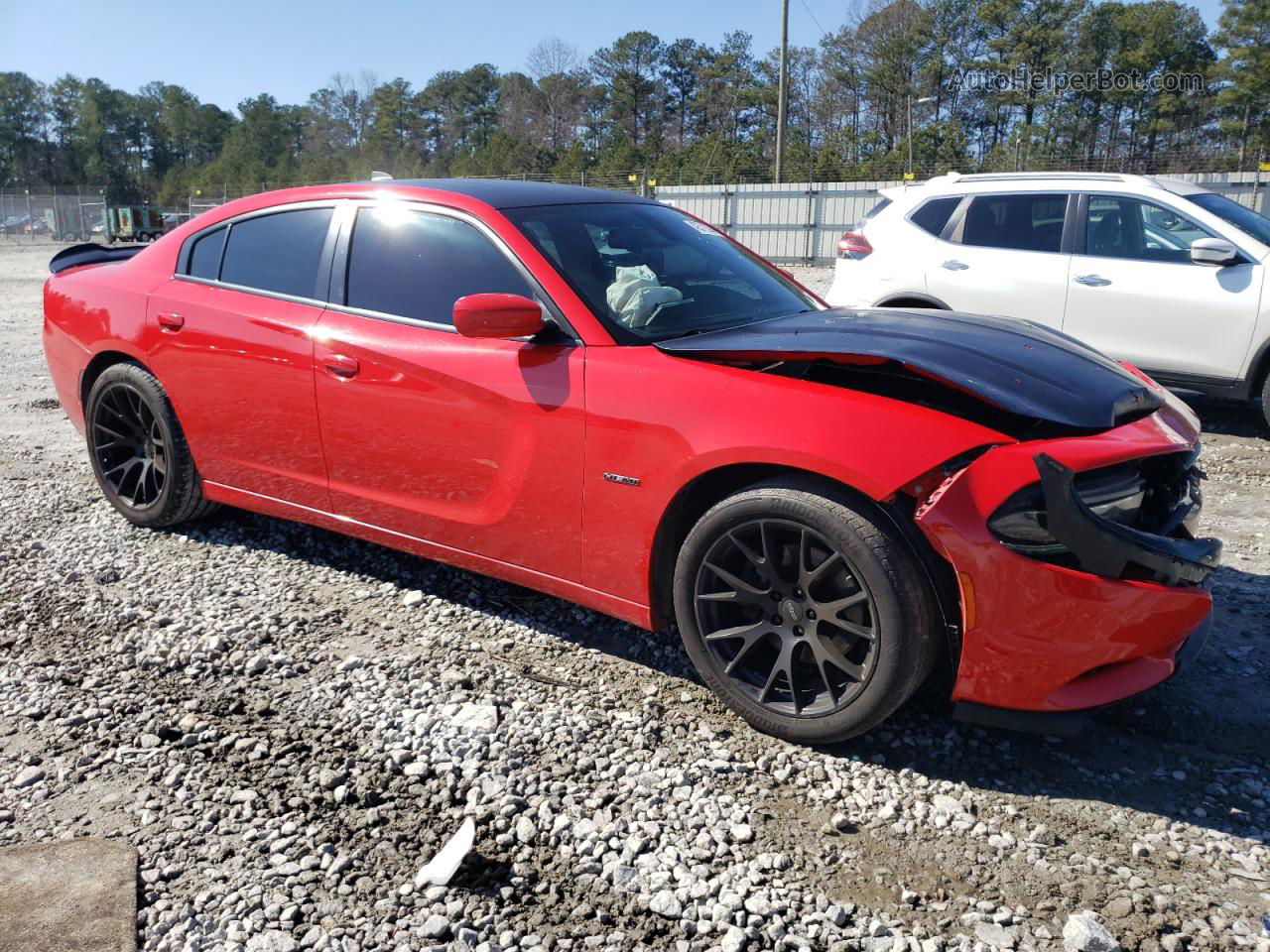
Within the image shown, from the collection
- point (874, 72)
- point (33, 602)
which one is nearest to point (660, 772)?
A: point (33, 602)

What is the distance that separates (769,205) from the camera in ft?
94.7

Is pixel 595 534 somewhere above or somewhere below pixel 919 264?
below

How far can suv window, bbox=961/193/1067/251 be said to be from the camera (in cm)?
719

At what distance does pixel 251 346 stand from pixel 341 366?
0.56 meters

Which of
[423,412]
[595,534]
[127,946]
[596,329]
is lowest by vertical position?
[127,946]

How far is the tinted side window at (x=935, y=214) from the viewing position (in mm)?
7570

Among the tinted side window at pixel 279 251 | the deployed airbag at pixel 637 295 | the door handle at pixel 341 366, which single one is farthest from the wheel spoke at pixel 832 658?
the tinted side window at pixel 279 251

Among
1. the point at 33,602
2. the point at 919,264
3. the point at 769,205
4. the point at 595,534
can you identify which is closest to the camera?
the point at 595,534

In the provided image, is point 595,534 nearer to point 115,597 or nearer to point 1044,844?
point 1044,844

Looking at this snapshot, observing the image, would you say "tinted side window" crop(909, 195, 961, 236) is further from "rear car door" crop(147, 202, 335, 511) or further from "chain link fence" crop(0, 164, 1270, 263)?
"chain link fence" crop(0, 164, 1270, 263)

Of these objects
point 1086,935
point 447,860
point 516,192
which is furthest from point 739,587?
point 516,192

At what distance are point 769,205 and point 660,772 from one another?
2768 cm

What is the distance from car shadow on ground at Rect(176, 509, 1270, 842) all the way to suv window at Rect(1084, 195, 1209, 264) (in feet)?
12.0

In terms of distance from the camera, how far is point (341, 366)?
3.78 meters
